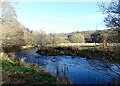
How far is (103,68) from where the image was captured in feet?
24.5

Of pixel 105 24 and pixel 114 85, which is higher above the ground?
pixel 105 24

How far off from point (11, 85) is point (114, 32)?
5461 millimetres

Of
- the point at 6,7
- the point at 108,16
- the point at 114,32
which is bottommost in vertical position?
the point at 114,32

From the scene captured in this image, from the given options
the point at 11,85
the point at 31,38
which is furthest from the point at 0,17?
the point at 31,38

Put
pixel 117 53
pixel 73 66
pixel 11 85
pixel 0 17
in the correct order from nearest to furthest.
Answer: pixel 117 53
pixel 11 85
pixel 73 66
pixel 0 17

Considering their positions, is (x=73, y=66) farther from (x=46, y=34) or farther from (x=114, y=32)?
(x=46, y=34)

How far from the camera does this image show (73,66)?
17.8 metres

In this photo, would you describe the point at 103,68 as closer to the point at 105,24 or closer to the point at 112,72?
the point at 112,72

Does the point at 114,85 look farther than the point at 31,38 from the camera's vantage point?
No

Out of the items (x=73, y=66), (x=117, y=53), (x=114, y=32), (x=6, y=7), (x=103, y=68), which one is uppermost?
(x=6, y=7)

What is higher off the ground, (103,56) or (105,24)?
(105,24)

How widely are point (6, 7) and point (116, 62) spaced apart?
16.6 metres

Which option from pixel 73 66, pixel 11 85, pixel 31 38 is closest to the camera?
pixel 11 85

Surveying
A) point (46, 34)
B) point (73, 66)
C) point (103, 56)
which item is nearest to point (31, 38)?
point (46, 34)
